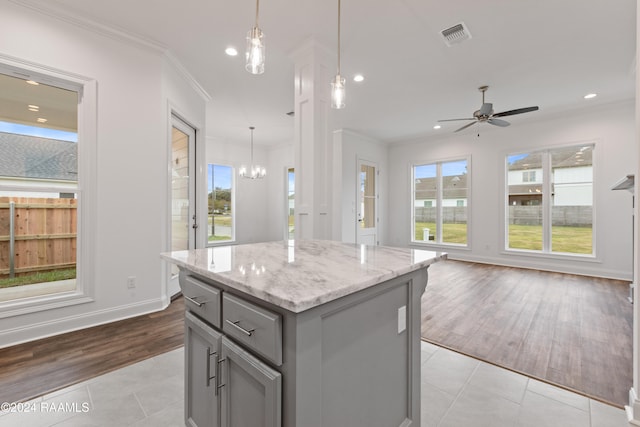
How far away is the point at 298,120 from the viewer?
3.13m

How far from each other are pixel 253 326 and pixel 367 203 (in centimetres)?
654

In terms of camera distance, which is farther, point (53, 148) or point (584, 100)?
point (584, 100)

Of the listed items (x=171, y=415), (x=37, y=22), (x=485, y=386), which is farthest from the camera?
(x=37, y=22)

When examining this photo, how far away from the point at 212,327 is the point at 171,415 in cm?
87

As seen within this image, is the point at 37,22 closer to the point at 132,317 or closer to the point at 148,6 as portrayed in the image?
the point at 148,6

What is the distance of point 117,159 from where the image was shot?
2836 millimetres

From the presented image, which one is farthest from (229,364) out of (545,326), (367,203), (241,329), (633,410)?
(367,203)

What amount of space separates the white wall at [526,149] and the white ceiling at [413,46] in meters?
0.47

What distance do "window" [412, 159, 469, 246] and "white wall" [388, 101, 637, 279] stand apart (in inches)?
8.2

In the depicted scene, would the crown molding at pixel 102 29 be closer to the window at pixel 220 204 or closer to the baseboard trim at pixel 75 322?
the baseboard trim at pixel 75 322

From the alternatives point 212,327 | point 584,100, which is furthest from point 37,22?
point 584,100

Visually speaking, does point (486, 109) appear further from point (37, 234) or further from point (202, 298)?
point (37, 234)

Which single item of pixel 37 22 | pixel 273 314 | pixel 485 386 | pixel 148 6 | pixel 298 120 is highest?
pixel 148 6

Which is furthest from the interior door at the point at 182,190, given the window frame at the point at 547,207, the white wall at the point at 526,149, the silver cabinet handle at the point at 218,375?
the window frame at the point at 547,207
